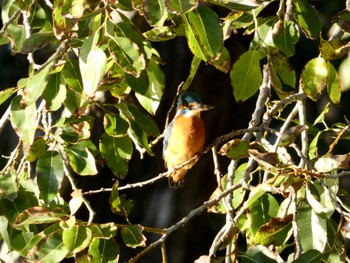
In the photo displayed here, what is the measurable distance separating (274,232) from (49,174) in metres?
0.47

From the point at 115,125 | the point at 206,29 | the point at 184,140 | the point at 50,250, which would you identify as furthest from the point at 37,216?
the point at 184,140

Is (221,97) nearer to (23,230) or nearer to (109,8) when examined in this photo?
(23,230)

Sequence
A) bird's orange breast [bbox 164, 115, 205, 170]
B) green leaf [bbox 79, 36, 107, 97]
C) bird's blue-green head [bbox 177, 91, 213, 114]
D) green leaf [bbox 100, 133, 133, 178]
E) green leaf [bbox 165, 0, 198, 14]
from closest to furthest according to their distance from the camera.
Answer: green leaf [bbox 165, 0, 198, 14]
green leaf [bbox 79, 36, 107, 97]
green leaf [bbox 100, 133, 133, 178]
bird's orange breast [bbox 164, 115, 205, 170]
bird's blue-green head [bbox 177, 91, 213, 114]

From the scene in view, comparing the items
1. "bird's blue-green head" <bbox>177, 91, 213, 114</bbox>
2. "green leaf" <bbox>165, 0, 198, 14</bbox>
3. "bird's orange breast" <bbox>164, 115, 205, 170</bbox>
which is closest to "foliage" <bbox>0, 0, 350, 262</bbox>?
"green leaf" <bbox>165, 0, 198, 14</bbox>

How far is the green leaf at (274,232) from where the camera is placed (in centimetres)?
160

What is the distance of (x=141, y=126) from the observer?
5.88 ft

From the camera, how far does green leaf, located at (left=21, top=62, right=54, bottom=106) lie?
4.98ft

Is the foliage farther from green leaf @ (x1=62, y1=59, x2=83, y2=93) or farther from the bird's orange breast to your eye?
the bird's orange breast

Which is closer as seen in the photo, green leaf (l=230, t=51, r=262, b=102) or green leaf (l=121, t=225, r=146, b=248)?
green leaf (l=121, t=225, r=146, b=248)

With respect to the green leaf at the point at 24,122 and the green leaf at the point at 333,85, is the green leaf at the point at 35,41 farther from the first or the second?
the green leaf at the point at 333,85

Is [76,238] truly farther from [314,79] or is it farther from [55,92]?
[314,79]

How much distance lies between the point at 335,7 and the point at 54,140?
2915 mm

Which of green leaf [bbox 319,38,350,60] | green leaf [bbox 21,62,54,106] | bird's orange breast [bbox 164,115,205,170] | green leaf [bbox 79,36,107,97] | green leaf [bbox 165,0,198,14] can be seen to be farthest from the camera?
bird's orange breast [bbox 164,115,205,170]

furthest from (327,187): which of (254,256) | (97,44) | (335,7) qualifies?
(335,7)
